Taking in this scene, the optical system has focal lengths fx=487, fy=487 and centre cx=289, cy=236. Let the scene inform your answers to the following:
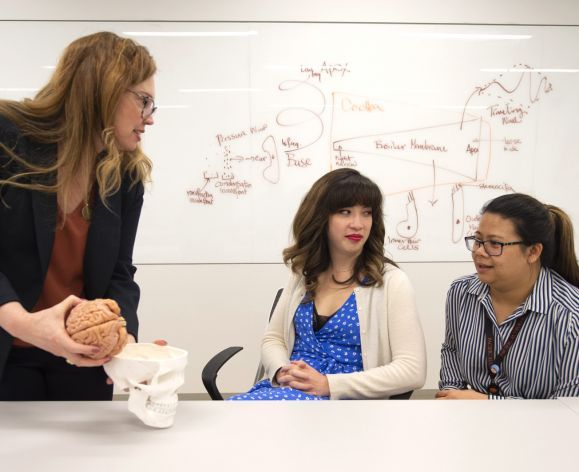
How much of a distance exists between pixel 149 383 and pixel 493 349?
1134 mm

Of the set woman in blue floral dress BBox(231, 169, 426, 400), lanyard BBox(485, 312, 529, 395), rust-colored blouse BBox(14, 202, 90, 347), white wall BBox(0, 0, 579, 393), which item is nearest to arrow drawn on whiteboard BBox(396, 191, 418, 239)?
white wall BBox(0, 0, 579, 393)

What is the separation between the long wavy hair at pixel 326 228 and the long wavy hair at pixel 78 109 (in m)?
0.89

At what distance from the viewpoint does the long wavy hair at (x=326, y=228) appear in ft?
6.15

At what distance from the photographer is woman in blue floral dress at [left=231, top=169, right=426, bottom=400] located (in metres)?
1.63

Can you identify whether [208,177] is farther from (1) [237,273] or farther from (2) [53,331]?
(2) [53,331]

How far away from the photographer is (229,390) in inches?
129

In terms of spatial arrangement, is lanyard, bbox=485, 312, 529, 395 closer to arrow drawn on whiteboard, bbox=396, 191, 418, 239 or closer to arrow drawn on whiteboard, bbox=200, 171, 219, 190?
arrow drawn on whiteboard, bbox=396, 191, 418, 239

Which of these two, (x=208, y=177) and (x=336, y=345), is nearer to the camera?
(x=336, y=345)

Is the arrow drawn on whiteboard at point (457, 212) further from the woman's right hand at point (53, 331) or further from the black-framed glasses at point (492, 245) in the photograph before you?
the woman's right hand at point (53, 331)

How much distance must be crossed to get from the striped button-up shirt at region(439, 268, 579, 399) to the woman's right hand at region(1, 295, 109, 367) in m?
1.18

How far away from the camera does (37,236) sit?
116 cm

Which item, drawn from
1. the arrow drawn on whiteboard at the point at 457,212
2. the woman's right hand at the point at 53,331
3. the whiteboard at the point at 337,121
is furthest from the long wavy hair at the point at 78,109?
the arrow drawn on whiteboard at the point at 457,212

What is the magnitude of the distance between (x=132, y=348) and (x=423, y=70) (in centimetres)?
273

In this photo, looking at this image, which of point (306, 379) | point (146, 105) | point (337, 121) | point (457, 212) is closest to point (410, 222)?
point (457, 212)
